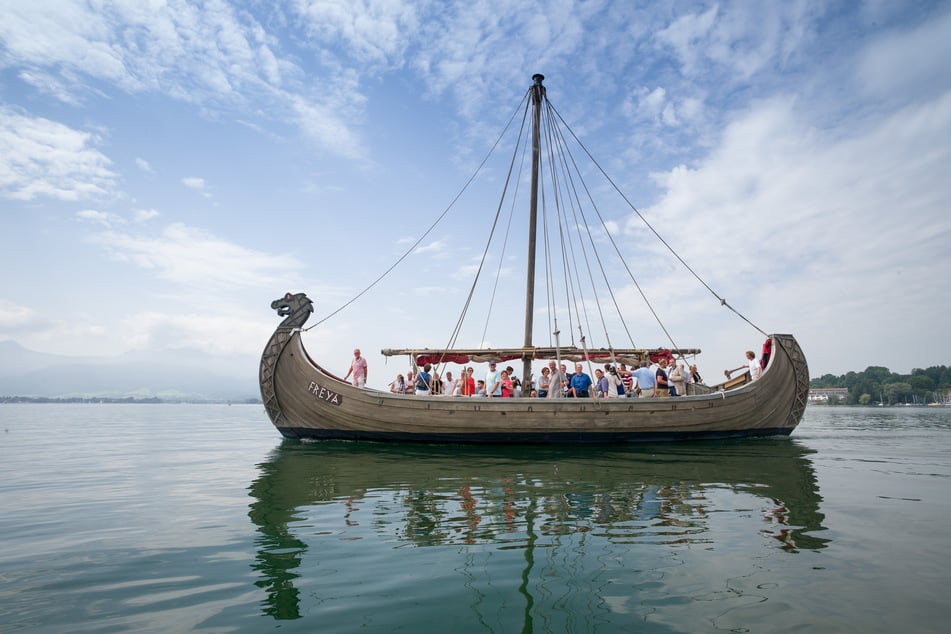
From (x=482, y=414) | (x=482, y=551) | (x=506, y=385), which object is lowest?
(x=482, y=551)

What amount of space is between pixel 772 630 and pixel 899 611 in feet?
3.41

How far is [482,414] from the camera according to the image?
14180mm

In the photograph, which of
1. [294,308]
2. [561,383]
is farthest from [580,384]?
[294,308]

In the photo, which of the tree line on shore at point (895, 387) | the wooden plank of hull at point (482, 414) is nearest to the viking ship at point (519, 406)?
the wooden plank of hull at point (482, 414)

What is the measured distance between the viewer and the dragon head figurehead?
15797 millimetres

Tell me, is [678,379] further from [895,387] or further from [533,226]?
[895,387]

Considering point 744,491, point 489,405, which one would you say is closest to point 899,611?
point 744,491

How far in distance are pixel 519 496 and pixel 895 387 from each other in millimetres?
123776

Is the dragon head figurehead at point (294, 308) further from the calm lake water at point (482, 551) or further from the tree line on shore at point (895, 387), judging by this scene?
the tree line on shore at point (895, 387)

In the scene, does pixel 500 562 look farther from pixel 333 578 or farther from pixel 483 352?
pixel 483 352

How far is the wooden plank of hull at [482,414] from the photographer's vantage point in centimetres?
1421

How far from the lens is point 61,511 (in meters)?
6.57

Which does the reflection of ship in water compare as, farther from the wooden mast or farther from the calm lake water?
the wooden mast

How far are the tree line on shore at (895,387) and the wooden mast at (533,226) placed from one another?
112539 mm
